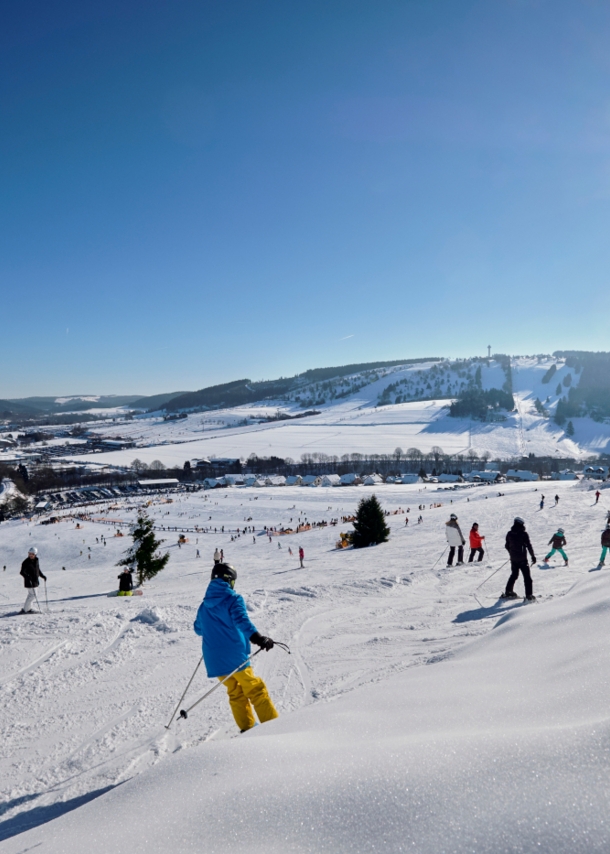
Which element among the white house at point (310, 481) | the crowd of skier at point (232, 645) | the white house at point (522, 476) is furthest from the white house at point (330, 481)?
the crowd of skier at point (232, 645)

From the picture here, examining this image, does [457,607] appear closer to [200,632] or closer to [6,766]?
[200,632]

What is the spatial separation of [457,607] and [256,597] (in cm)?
361

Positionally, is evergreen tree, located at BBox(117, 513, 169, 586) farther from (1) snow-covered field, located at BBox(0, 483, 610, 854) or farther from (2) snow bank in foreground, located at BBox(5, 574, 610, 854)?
(2) snow bank in foreground, located at BBox(5, 574, 610, 854)

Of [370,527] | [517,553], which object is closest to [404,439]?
[370,527]

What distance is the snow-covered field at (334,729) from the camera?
67.5 inches

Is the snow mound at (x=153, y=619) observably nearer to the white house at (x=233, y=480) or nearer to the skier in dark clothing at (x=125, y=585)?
the skier in dark clothing at (x=125, y=585)

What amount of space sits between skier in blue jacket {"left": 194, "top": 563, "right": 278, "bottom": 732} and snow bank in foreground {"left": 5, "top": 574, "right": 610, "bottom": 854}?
0.65 meters

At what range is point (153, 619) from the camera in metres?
7.53

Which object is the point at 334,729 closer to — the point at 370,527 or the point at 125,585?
the point at 125,585

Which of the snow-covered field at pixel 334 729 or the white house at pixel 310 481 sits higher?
the snow-covered field at pixel 334 729

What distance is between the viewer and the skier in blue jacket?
383 centimetres

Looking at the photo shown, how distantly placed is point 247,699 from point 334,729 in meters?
1.23

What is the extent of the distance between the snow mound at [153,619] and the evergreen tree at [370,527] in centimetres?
1225

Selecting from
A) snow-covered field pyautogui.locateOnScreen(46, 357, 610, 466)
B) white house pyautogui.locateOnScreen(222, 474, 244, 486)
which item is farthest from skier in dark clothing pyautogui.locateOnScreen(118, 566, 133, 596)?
snow-covered field pyautogui.locateOnScreen(46, 357, 610, 466)
